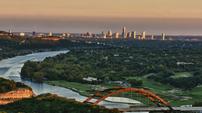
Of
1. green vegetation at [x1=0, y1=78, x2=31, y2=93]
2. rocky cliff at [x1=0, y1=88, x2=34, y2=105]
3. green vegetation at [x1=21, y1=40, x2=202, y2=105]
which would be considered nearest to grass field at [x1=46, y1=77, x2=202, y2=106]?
green vegetation at [x1=21, y1=40, x2=202, y2=105]

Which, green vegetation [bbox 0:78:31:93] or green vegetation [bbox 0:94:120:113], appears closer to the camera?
green vegetation [bbox 0:94:120:113]

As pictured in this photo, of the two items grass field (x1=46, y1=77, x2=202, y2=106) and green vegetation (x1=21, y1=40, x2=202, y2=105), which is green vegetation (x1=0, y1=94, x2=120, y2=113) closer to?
grass field (x1=46, y1=77, x2=202, y2=106)

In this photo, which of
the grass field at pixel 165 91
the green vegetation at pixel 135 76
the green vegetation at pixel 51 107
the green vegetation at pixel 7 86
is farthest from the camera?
the green vegetation at pixel 135 76

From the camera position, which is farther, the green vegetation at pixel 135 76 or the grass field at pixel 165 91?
the green vegetation at pixel 135 76

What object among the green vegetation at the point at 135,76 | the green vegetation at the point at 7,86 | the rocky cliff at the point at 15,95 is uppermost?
the green vegetation at the point at 7,86

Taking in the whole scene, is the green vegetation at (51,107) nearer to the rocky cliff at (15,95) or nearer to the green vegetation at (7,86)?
the rocky cliff at (15,95)

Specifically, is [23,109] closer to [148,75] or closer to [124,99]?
[124,99]

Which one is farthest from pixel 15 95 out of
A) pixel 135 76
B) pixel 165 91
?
pixel 135 76

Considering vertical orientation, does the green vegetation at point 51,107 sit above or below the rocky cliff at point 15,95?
above

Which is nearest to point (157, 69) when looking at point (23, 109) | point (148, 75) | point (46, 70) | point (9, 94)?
point (148, 75)

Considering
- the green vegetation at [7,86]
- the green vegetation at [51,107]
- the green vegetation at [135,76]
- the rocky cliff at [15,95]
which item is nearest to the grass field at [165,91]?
the green vegetation at [135,76]

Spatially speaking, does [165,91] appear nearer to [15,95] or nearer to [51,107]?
[15,95]

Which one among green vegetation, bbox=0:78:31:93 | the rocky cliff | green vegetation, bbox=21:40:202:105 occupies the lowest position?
green vegetation, bbox=21:40:202:105
